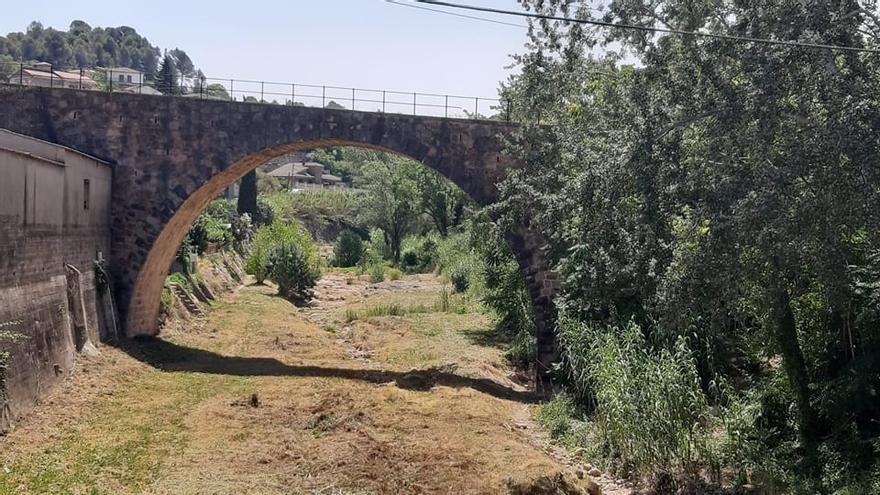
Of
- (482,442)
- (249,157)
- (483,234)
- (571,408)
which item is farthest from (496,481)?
(483,234)

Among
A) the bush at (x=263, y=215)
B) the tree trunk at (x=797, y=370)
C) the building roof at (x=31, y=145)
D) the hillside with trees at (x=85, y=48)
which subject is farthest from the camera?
the hillside with trees at (x=85, y=48)

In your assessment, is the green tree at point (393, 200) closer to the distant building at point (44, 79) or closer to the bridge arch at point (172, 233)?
the distant building at point (44, 79)

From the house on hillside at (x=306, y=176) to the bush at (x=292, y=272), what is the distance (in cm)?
4745

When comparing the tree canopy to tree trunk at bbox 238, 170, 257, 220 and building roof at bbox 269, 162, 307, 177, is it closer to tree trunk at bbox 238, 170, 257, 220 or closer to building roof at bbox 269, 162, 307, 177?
building roof at bbox 269, 162, 307, 177

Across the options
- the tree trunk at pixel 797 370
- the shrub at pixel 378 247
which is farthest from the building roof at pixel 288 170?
the tree trunk at pixel 797 370

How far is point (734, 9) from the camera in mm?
9281

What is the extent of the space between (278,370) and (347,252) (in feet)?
94.4

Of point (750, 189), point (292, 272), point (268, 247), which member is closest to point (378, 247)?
point (268, 247)

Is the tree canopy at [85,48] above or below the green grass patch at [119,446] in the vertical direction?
above

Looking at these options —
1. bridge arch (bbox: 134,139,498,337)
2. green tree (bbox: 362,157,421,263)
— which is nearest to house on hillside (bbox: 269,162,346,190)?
green tree (bbox: 362,157,421,263)

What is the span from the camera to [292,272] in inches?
1166

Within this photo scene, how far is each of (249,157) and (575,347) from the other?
922 centimetres

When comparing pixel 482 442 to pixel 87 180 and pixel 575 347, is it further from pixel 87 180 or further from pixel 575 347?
pixel 87 180

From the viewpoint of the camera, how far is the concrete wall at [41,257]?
1188cm
